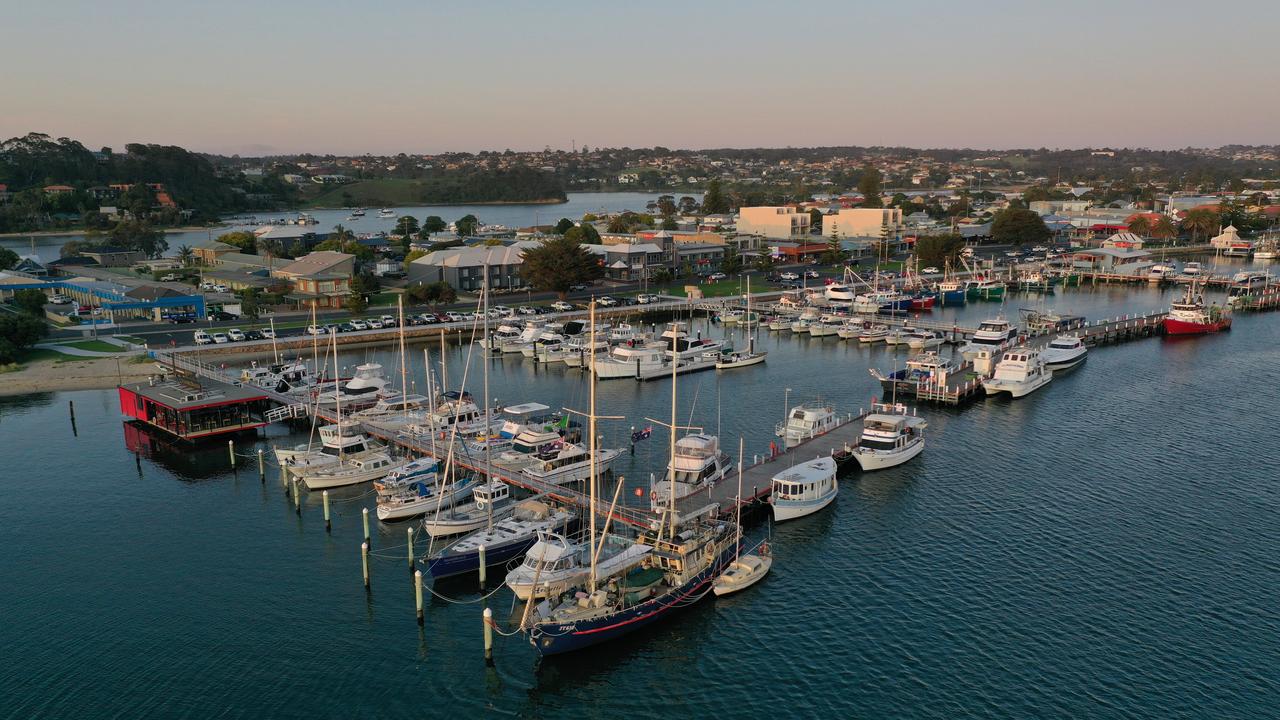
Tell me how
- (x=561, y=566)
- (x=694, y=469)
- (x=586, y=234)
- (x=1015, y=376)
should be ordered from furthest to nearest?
(x=586, y=234), (x=1015, y=376), (x=694, y=469), (x=561, y=566)

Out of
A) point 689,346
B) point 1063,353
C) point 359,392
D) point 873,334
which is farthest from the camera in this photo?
point 873,334

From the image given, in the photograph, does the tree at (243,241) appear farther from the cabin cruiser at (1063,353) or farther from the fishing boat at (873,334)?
the cabin cruiser at (1063,353)

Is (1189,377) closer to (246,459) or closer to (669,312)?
(669,312)

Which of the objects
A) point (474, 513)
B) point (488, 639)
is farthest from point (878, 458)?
point (488, 639)

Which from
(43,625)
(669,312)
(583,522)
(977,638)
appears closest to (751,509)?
(583,522)

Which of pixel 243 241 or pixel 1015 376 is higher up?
pixel 243 241

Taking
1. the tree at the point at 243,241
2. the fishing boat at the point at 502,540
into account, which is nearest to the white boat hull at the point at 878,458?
the fishing boat at the point at 502,540

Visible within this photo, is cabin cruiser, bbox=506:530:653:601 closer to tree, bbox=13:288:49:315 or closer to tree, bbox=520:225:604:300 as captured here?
tree, bbox=520:225:604:300

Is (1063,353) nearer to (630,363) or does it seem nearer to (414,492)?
(630,363)
